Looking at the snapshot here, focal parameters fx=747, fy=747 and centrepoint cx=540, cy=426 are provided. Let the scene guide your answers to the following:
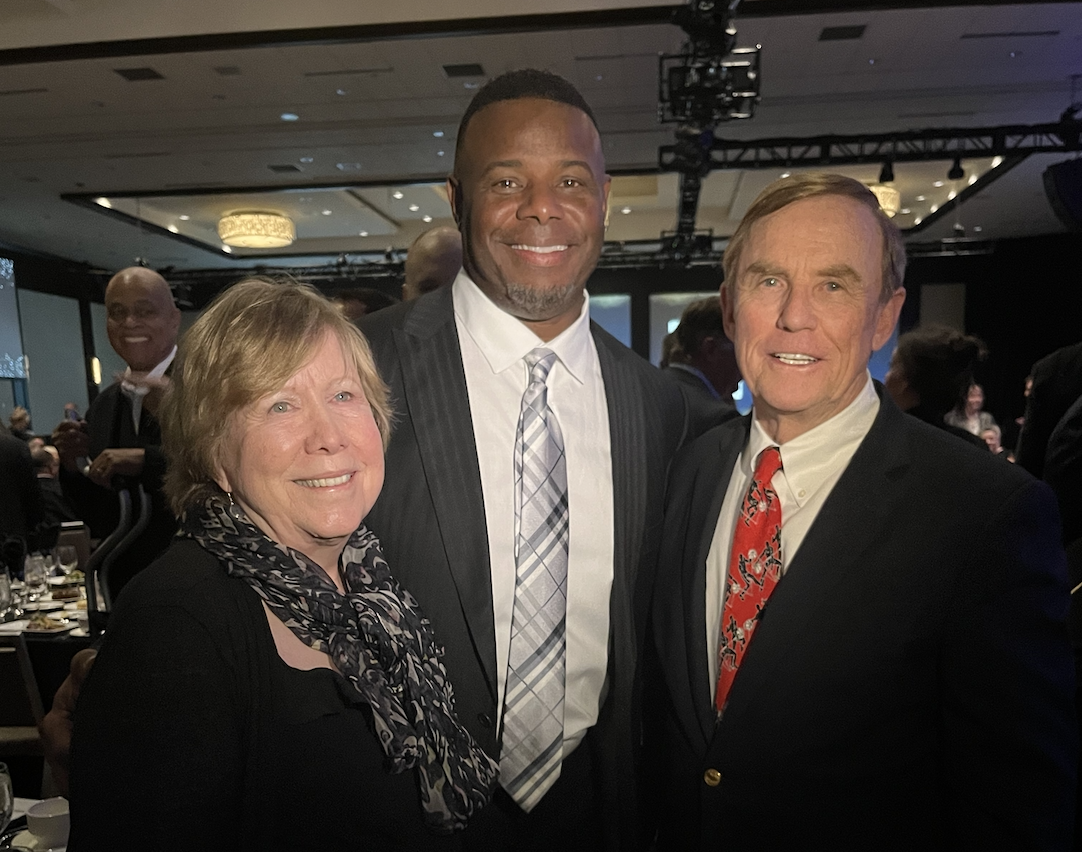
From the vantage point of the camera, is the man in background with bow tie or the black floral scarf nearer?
the black floral scarf

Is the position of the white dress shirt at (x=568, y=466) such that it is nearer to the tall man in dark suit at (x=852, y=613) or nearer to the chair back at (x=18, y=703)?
the tall man in dark suit at (x=852, y=613)

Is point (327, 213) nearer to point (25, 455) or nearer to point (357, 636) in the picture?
point (25, 455)

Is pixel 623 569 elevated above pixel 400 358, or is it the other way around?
pixel 400 358

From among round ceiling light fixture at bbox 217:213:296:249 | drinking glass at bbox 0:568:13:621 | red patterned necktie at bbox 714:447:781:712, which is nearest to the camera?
red patterned necktie at bbox 714:447:781:712

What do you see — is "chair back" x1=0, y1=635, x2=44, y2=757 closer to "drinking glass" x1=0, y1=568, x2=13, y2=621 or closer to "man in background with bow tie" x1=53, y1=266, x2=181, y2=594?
"man in background with bow tie" x1=53, y1=266, x2=181, y2=594

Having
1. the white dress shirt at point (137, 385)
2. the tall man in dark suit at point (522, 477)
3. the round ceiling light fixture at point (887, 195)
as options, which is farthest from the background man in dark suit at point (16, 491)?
the round ceiling light fixture at point (887, 195)

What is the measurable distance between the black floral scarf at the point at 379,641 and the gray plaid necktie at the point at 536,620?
0.13 meters

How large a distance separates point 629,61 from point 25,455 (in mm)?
5407

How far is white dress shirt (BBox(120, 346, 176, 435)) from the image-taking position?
2.91 meters

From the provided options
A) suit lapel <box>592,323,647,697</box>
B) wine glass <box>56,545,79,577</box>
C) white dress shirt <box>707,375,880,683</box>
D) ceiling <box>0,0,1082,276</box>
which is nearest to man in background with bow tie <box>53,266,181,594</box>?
wine glass <box>56,545,79,577</box>

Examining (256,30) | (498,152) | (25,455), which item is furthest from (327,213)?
(498,152)

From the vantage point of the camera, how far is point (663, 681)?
1.61 m

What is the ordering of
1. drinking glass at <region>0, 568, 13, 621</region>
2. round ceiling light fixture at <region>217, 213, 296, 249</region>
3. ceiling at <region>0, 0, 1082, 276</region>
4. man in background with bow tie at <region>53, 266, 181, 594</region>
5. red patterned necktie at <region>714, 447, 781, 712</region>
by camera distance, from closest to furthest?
red patterned necktie at <region>714, 447, 781, 712</region>
man in background with bow tie at <region>53, 266, 181, 594</region>
drinking glass at <region>0, 568, 13, 621</region>
ceiling at <region>0, 0, 1082, 276</region>
round ceiling light fixture at <region>217, 213, 296, 249</region>

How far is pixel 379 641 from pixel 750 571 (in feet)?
2.22
